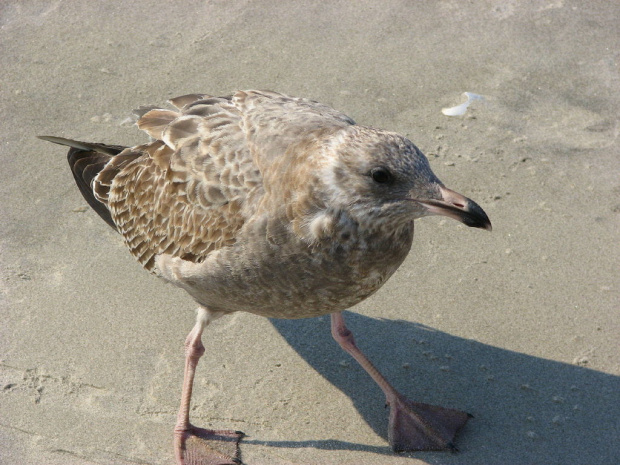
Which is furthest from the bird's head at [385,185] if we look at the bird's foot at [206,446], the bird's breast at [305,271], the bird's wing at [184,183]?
the bird's foot at [206,446]

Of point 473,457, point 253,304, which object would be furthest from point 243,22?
point 473,457

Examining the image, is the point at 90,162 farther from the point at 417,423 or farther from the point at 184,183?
the point at 417,423

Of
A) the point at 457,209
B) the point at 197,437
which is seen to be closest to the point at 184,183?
the point at 197,437

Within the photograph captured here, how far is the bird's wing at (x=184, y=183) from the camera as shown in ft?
13.1

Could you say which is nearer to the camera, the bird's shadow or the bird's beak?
the bird's beak

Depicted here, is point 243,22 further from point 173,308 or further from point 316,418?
point 316,418

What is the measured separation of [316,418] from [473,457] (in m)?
0.89

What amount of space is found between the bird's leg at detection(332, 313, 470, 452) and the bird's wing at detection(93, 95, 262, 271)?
1.27 meters

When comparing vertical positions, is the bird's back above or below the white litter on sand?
above

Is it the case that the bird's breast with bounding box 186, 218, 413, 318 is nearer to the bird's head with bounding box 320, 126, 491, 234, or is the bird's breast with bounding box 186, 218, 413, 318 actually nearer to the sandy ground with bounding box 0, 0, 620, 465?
the bird's head with bounding box 320, 126, 491, 234

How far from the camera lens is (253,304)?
13.1 feet

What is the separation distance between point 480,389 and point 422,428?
1.68 feet

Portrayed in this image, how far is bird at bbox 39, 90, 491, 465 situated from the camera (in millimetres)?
3562

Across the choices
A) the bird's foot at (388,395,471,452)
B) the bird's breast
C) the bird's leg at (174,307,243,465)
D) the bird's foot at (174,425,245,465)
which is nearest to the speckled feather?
the bird's breast
